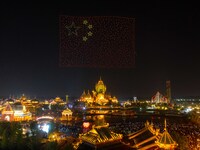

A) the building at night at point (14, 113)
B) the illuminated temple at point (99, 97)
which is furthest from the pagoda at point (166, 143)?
the illuminated temple at point (99, 97)

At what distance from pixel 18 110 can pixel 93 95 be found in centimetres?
3799

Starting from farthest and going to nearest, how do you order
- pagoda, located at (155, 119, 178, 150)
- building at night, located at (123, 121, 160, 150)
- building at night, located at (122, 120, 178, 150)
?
building at night, located at (123, 121, 160, 150) → building at night, located at (122, 120, 178, 150) → pagoda, located at (155, 119, 178, 150)

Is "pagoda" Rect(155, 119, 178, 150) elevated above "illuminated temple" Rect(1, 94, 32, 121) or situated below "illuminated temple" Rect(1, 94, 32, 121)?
above

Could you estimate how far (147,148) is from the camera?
1158cm

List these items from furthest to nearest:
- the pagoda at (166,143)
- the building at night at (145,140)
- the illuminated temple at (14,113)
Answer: the illuminated temple at (14,113)
the building at night at (145,140)
the pagoda at (166,143)

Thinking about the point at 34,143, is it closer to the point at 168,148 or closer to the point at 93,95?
the point at 168,148

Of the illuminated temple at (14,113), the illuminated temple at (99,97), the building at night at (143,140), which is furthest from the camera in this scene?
the illuminated temple at (99,97)

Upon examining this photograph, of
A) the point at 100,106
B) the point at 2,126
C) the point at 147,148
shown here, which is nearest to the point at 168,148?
the point at 147,148

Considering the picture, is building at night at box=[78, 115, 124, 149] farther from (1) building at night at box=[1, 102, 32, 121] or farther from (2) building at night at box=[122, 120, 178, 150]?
(1) building at night at box=[1, 102, 32, 121]

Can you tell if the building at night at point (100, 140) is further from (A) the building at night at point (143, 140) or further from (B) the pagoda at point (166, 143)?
(B) the pagoda at point (166, 143)

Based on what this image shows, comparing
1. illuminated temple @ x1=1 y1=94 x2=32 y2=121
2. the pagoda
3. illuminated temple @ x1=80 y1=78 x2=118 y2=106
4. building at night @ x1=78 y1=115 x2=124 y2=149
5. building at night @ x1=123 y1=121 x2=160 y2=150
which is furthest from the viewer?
illuminated temple @ x1=80 y1=78 x2=118 y2=106

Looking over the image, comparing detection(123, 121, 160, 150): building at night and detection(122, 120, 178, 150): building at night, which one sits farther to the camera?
detection(123, 121, 160, 150): building at night

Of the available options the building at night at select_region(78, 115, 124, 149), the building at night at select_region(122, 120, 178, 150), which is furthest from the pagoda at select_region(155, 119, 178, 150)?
the building at night at select_region(78, 115, 124, 149)

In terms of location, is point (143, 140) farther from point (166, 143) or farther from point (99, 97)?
point (99, 97)
